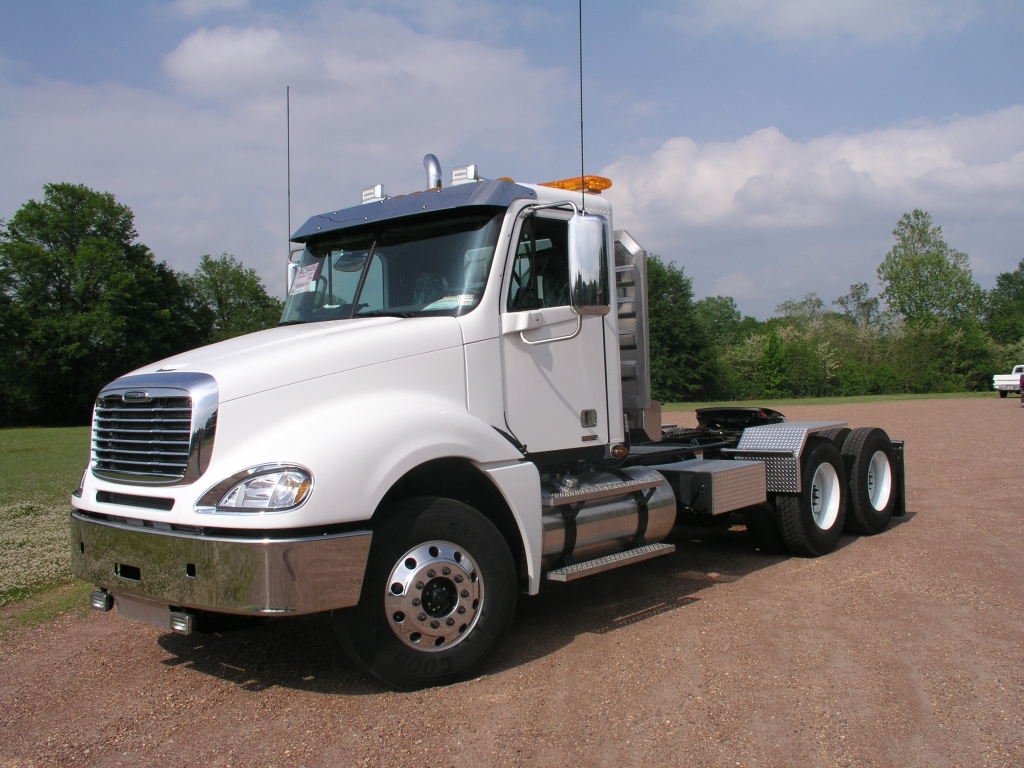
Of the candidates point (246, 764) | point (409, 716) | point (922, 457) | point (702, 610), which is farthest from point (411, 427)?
point (922, 457)

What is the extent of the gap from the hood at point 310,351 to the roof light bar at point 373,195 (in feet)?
3.94

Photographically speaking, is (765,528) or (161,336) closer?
(765,528)

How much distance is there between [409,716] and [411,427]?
1.50m

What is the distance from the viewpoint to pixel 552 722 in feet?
13.7

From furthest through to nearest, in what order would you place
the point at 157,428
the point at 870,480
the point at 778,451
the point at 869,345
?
the point at 869,345, the point at 870,480, the point at 778,451, the point at 157,428

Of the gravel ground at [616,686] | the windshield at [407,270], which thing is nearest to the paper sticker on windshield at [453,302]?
the windshield at [407,270]

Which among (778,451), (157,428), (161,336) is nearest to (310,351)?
(157,428)

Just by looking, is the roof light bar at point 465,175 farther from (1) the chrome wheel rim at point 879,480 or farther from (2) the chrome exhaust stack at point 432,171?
(1) the chrome wheel rim at point 879,480

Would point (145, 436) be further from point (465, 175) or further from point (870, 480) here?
point (870, 480)

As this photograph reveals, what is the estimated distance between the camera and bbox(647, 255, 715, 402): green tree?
198ft

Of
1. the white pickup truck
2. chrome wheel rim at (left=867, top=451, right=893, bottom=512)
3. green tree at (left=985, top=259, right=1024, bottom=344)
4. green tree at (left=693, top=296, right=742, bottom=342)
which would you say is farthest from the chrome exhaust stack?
green tree at (left=693, top=296, right=742, bottom=342)

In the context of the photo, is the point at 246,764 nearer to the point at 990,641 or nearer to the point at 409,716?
the point at 409,716

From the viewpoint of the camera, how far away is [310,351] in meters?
4.75

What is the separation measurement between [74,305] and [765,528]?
56927 millimetres
